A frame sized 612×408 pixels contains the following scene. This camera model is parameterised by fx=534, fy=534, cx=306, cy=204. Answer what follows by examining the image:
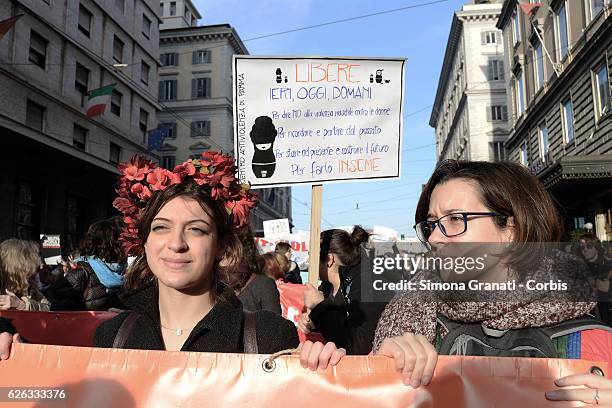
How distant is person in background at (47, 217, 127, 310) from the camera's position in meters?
4.78

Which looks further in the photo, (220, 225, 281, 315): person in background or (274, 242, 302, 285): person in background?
(274, 242, 302, 285): person in background

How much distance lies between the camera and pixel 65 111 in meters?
24.0

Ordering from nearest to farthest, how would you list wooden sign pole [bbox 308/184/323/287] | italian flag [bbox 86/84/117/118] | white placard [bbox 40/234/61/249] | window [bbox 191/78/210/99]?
wooden sign pole [bbox 308/184/323/287]
white placard [bbox 40/234/61/249]
italian flag [bbox 86/84/117/118]
window [bbox 191/78/210/99]

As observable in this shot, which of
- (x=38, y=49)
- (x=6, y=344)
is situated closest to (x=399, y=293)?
(x=6, y=344)

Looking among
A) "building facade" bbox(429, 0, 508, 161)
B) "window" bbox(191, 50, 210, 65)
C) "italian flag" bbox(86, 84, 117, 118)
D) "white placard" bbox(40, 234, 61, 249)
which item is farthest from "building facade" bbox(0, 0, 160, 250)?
"building facade" bbox(429, 0, 508, 161)

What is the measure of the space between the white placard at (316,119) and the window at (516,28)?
29850mm

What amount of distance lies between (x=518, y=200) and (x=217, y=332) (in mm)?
1220

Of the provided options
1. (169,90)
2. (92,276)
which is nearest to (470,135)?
(169,90)

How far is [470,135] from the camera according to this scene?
156ft

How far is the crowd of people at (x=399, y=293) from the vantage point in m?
1.60

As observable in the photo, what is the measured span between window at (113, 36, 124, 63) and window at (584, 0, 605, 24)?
2270cm

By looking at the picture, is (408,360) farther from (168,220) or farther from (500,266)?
(168,220)

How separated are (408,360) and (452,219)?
0.58 m

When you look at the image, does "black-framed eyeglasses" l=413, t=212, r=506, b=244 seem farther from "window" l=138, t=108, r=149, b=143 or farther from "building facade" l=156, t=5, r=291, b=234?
"building facade" l=156, t=5, r=291, b=234
